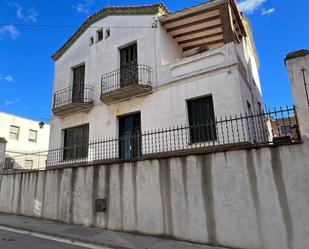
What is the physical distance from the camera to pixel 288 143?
593cm

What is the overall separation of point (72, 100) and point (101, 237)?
9.65 metres

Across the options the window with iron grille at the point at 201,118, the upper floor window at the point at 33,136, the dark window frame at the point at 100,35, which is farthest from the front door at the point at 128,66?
the upper floor window at the point at 33,136

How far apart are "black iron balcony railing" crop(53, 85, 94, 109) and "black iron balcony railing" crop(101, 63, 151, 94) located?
44.6 inches

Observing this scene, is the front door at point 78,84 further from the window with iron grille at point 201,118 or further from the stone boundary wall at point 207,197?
the window with iron grille at point 201,118

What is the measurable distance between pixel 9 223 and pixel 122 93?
6.98 metres

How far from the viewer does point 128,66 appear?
13.4 m

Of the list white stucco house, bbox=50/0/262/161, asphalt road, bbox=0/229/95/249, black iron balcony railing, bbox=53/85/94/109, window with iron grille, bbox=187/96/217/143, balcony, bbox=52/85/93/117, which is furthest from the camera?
black iron balcony railing, bbox=53/85/94/109

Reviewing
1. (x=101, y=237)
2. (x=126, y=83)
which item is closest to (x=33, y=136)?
(x=126, y=83)

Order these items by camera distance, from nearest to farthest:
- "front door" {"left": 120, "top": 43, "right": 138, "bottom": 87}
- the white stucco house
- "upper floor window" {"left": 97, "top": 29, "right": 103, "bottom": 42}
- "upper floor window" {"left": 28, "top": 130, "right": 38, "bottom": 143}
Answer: the white stucco house → "front door" {"left": 120, "top": 43, "right": 138, "bottom": 87} → "upper floor window" {"left": 97, "top": 29, "right": 103, "bottom": 42} → "upper floor window" {"left": 28, "top": 130, "right": 38, "bottom": 143}

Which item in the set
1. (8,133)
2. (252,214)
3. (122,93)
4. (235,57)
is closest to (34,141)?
(8,133)

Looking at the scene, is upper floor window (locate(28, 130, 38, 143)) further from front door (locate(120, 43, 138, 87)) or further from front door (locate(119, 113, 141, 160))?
front door (locate(119, 113, 141, 160))

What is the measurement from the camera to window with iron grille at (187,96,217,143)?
34.1ft

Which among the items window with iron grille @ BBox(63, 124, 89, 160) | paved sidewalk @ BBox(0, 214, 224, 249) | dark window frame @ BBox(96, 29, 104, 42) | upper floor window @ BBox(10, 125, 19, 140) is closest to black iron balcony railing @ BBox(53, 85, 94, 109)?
window with iron grille @ BBox(63, 124, 89, 160)

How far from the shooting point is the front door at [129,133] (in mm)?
12031
